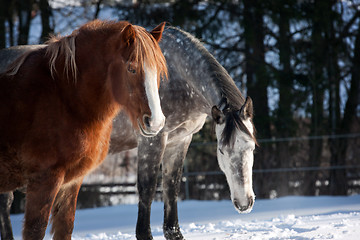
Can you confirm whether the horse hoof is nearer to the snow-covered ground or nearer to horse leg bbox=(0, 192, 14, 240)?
the snow-covered ground

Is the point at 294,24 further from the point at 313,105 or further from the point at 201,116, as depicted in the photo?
the point at 201,116

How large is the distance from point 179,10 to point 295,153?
4132mm

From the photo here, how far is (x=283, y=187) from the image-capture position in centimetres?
866

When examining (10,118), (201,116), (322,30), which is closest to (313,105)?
(322,30)

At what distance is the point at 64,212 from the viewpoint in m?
2.60

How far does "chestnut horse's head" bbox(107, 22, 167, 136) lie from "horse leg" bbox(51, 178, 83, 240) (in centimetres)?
61

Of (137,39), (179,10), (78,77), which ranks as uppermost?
(179,10)

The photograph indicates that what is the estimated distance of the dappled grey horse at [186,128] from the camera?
3.26m

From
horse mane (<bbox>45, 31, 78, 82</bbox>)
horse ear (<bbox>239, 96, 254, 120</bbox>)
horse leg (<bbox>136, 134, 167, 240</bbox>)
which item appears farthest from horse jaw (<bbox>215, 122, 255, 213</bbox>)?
horse mane (<bbox>45, 31, 78, 82</bbox>)

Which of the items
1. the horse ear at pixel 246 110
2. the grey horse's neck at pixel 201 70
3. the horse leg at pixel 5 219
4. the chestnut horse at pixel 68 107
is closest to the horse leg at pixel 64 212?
the chestnut horse at pixel 68 107

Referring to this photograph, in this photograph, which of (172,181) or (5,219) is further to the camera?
(5,219)

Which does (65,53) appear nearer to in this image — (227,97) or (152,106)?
(152,106)

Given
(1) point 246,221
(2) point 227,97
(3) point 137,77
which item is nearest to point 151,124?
(3) point 137,77

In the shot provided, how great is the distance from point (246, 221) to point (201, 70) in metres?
2.54
